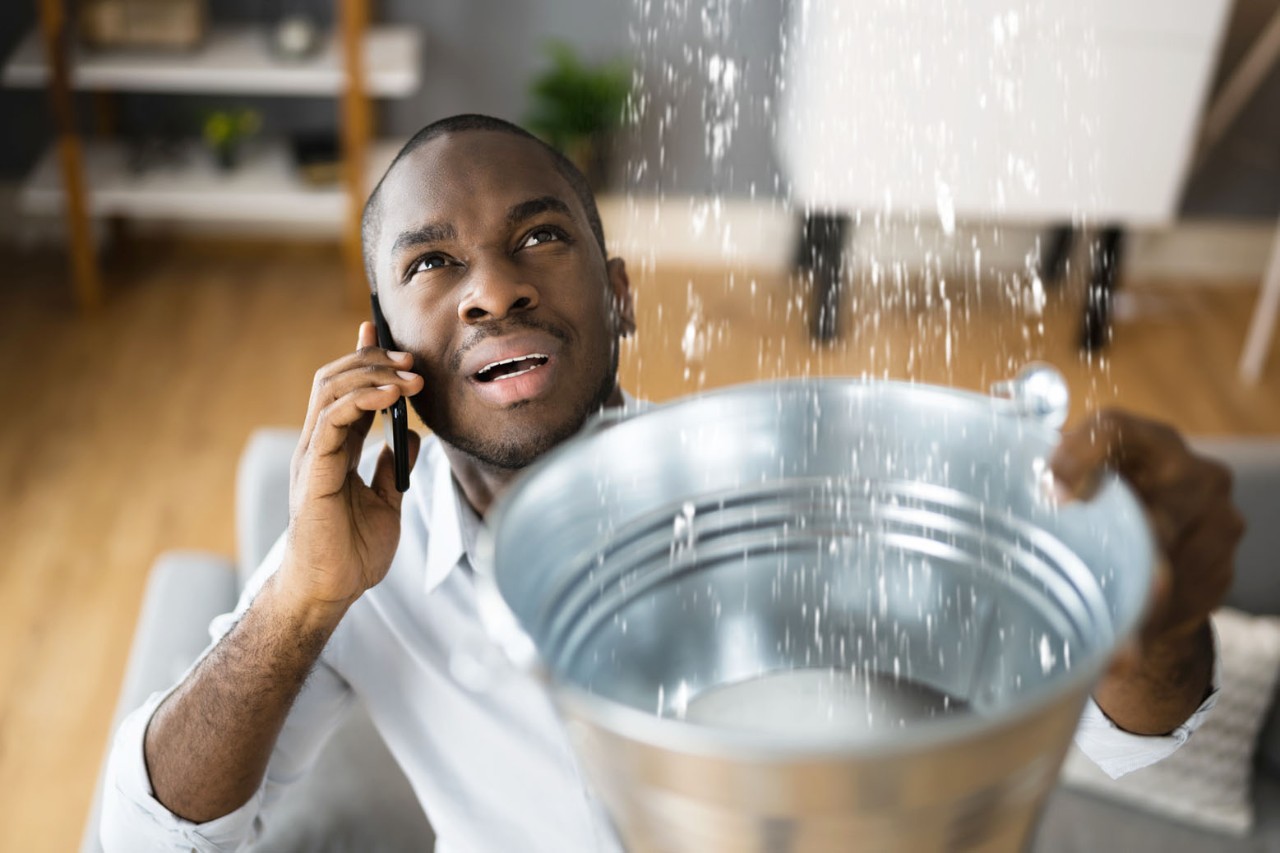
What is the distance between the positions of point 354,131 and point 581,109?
50 centimetres

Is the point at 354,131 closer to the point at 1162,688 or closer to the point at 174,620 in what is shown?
the point at 174,620

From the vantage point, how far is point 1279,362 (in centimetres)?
301

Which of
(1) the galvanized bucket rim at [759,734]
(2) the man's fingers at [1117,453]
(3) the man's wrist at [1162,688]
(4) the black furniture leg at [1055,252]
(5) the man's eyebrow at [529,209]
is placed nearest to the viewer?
(1) the galvanized bucket rim at [759,734]

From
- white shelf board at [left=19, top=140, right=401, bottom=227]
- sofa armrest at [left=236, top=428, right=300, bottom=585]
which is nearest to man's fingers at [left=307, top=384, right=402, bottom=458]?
sofa armrest at [left=236, top=428, right=300, bottom=585]

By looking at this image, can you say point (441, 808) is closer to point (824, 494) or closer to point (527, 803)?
point (527, 803)

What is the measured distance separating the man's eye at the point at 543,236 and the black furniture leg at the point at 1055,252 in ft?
8.03

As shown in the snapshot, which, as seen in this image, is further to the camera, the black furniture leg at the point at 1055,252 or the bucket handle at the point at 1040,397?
the black furniture leg at the point at 1055,252

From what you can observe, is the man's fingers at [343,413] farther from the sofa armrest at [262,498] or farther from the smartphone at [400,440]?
the sofa armrest at [262,498]

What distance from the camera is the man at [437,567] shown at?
0.85 meters

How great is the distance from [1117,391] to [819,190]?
78 centimetres

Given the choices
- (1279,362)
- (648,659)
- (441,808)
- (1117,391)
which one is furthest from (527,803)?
(1279,362)

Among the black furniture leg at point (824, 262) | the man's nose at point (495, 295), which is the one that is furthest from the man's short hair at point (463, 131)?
the black furniture leg at point (824, 262)

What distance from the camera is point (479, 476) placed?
104 centimetres

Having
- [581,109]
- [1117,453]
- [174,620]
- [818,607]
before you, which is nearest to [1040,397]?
[1117,453]
